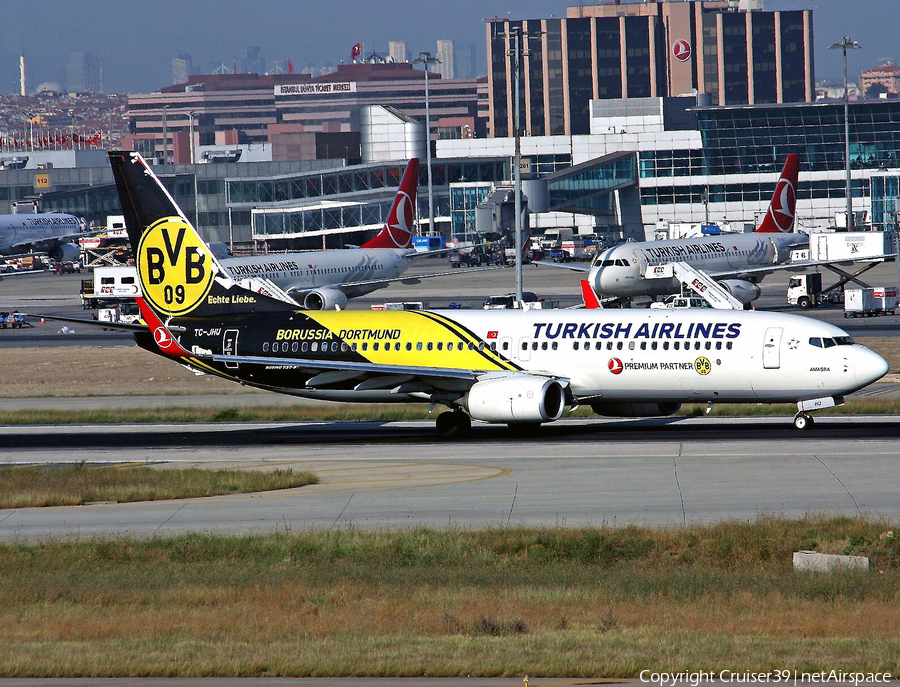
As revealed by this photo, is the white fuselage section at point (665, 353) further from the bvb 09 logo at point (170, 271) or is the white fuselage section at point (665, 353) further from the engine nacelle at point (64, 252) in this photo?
the engine nacelle at point (64, 252)

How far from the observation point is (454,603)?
19.8 metres

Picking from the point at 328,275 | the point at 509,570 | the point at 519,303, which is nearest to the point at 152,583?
the point at 509,570

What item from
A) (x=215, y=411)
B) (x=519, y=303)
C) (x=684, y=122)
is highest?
(x=684, y=122)

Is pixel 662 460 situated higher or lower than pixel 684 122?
lower

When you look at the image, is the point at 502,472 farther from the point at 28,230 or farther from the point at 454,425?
the point at 28,230

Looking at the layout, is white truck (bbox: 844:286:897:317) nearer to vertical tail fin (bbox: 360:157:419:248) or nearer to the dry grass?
vertical tail fin (bbox: 360:157:419:248)

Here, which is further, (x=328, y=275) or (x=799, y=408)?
(x=328, y=275)

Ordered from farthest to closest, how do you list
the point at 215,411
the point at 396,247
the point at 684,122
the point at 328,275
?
1. the point at 684,122
2. the point at 396,247
3. the point at 328,275
4. the point at 215,411

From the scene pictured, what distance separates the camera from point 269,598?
804 inches

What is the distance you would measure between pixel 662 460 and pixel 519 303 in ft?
82.5

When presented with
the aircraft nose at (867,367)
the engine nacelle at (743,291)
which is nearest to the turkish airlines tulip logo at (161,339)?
the aircraft nose at (867,367)

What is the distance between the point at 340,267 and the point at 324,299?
9.28 metres

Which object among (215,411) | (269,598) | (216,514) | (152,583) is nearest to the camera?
(269,598)

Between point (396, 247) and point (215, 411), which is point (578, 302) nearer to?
point (396, 247)
